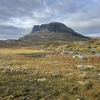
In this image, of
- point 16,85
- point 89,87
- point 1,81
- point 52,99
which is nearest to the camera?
point 52,99

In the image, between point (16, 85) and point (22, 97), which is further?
point (16, 85)

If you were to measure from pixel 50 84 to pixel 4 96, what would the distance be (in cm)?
490

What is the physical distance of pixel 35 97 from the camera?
42.0 ft

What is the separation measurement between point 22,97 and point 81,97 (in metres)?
4.64

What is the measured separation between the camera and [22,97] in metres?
12.8

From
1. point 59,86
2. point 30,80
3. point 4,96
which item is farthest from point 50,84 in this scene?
point 4,96

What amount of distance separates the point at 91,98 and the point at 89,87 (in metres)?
2.69

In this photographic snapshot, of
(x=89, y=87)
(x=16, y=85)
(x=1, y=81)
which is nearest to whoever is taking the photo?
(x=89, y=87)

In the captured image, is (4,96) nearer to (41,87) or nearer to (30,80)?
(41,87)

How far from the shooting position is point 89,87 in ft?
49.1

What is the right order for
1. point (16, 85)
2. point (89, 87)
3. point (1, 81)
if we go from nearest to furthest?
point (89, 87)
point (16, 85)
point (1, 81)

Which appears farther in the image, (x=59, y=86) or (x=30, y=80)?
(x=30, y=80)

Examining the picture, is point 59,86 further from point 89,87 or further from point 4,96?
point 4,96

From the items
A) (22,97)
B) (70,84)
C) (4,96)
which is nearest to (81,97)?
(70,84)
